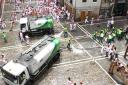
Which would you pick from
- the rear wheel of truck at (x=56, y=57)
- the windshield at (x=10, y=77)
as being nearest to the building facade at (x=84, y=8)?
the rear wheel of truck at (x=56, y=57)

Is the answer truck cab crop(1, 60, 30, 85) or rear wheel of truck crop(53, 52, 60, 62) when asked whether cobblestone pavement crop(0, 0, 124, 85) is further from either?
truck cab crop(1, 60, 30, 85)

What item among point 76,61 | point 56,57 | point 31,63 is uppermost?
point 31,63

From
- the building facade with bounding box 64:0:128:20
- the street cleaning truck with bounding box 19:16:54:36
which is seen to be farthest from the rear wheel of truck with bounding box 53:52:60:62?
the building facade with bounding box 64:0:128:20

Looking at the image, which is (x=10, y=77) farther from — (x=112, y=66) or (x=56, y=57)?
(x=112, y=66)

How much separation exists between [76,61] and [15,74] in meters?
10.9

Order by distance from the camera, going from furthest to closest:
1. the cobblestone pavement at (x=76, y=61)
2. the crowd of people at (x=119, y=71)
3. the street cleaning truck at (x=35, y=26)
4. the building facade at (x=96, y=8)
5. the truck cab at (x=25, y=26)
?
the building facade at (x=96, y=8), the street cleaning truck at (x=35, y=26), the truck cab at (x=25, y=26), the cobblestone pavement at (x=76, y=61), the crowd of people at (x=119, y=71)

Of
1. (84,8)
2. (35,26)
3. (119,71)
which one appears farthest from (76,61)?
(84,8)

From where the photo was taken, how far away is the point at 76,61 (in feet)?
115

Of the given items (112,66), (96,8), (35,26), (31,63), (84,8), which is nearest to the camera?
(31,63)

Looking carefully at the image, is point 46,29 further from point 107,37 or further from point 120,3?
point 120,3

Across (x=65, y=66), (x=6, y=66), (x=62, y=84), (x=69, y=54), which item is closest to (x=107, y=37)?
(x=69, y=54)

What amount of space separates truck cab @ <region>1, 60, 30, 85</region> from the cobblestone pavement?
9.40 ft

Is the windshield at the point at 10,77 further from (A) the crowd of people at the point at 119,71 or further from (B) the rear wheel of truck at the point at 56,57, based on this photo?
(A) the crowd of people at the point at 119,71

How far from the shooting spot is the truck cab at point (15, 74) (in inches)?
1056
